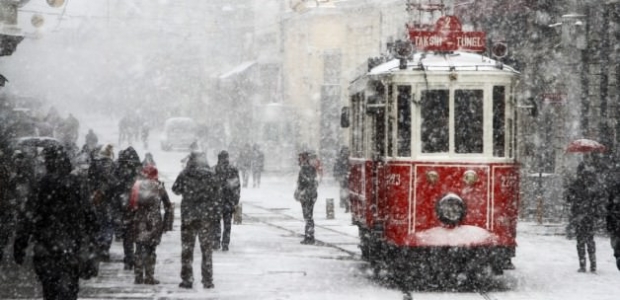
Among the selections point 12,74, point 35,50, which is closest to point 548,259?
point 12,74

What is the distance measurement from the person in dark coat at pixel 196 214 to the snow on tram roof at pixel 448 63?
2.81 meters

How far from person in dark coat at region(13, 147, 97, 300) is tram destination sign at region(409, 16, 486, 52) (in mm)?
7044

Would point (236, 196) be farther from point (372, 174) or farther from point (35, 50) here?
point (35, 50)

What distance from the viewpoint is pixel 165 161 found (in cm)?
5288

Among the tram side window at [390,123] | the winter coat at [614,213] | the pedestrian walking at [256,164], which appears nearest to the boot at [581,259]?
the tram side window at [390,123]

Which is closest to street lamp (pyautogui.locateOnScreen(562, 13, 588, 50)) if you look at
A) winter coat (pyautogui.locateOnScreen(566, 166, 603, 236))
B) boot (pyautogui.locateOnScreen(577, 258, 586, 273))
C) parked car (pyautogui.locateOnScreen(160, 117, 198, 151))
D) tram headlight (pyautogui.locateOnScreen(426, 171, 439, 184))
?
winter coat (pyautogui.locateOnScreen(566, 166, 603, 236))

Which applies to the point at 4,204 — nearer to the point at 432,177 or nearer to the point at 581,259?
the point at 432,177

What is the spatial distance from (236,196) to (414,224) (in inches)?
219

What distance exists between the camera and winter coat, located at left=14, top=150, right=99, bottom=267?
30.8 ft

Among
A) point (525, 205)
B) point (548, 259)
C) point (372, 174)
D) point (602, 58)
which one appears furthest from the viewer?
point (525, 205)

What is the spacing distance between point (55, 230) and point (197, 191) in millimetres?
4882

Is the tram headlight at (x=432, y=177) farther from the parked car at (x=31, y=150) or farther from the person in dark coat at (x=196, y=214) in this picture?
the parked car at (x=31, y=150)

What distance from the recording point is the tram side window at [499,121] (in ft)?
48.2

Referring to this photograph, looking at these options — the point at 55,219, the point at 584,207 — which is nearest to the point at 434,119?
the point at 584,207
